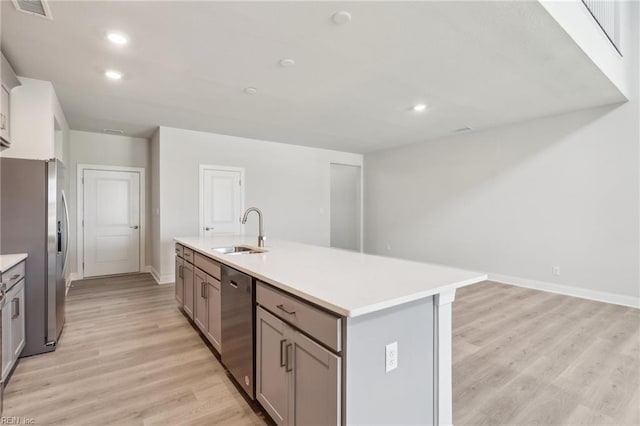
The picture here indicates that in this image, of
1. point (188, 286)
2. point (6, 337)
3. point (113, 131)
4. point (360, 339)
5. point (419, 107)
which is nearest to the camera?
point (360, 339)

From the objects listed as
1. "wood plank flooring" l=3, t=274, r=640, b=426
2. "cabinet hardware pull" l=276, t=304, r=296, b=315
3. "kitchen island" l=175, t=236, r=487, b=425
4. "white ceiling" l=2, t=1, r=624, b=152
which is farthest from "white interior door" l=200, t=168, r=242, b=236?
"cabinet hardware pull" l=276, t=304, r=296, b=315

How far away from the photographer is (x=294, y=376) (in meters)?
1.43

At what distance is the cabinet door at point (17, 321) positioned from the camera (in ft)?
7.23

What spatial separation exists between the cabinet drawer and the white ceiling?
5.97ft

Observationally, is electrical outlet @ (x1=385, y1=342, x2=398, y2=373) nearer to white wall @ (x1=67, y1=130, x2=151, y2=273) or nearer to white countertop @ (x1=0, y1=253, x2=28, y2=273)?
white countertop @ (x1=0, y1=253, x2=28, y2=273)

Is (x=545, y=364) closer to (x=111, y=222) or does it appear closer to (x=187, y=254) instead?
(x=187, y=254)

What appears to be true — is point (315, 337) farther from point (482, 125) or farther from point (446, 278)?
point (482, 125)

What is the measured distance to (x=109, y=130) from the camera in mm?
5082

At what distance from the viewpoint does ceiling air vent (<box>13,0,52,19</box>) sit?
6.47ft

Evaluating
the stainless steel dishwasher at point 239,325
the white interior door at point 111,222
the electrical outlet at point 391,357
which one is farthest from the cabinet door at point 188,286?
the white interior door at point 111,222

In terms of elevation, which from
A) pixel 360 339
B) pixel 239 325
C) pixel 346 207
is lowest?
pixel 239 325

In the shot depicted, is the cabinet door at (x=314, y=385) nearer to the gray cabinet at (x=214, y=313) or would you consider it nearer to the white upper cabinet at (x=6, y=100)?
the gray cabinet at (x=214, y=313)

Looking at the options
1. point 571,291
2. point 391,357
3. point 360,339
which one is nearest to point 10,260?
point 360,339

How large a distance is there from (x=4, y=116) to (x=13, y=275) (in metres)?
1.48
